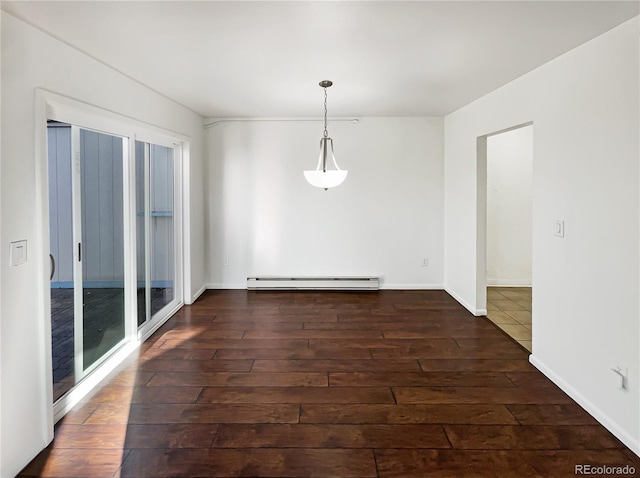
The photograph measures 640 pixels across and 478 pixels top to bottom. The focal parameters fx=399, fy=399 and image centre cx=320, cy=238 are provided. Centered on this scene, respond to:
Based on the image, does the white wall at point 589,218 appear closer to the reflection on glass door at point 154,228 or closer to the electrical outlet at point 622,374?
the electrical outlet at point 622,374

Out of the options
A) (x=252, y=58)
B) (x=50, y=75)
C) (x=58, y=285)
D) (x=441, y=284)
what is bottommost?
(x=441, y=284)

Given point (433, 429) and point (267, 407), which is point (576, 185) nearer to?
point (433, 429)

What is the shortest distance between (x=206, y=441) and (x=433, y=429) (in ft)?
4.29

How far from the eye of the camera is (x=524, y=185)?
18.9ft

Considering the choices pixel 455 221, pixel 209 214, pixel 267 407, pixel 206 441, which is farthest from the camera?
pixel 209 214

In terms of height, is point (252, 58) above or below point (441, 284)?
above

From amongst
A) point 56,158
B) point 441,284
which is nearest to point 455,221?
point 441,284

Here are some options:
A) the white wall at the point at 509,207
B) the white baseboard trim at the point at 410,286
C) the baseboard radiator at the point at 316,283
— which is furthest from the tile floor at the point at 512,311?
the baseboard radiator at the point at 316,283

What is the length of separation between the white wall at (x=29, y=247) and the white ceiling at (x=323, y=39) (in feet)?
0.55

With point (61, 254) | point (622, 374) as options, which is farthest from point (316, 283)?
point (622, 374)

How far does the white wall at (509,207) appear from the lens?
573 centimetres

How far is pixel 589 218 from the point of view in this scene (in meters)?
2.52

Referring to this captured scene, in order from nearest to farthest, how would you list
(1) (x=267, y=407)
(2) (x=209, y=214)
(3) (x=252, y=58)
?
(1) (x=267, y=407) → (3) (x=252, y=58) → (2) (x=209, y=214)

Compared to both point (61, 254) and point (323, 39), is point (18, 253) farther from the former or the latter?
point (323, 39)
